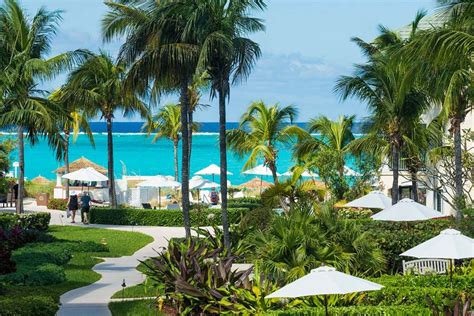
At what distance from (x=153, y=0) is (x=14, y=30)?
11.4 m

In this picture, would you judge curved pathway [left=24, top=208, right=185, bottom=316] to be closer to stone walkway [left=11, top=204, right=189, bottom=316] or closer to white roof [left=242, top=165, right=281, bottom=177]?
stone walkway [left=11, top=204, right=189, bottom=316]

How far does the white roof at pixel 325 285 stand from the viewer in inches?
485

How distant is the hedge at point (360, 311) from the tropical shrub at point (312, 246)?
3.94m

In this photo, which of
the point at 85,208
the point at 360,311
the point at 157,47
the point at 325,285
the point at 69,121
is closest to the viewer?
the point at 325,285

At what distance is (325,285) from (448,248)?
5.34 metres

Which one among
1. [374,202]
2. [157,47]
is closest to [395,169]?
[374,202]

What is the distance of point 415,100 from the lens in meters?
35.5

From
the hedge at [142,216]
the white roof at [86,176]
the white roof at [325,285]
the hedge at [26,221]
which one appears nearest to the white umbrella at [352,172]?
the hedge at [142,216]

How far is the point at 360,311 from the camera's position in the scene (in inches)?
545

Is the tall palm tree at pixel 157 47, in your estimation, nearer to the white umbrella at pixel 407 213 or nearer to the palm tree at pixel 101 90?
the white umbrella at pixel 407 213

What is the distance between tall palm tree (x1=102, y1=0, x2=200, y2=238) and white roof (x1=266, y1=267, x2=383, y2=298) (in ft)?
46.3

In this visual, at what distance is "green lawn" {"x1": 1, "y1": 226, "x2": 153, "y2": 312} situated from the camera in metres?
19.3

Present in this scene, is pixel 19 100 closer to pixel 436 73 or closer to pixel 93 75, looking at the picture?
pixel 93 75

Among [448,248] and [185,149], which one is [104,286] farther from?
[448,248]
